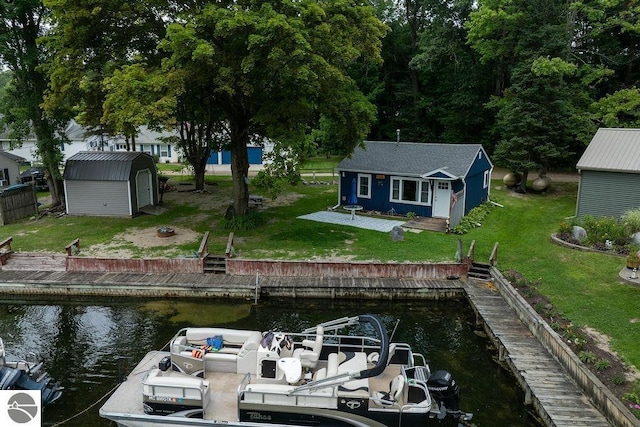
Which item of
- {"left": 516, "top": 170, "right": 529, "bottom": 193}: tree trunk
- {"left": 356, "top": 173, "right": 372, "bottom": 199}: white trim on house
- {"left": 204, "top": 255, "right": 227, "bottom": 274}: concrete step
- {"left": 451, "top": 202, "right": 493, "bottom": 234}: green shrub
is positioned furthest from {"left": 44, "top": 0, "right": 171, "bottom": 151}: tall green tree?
{"left": 516, "top": 170, "right": 529, "bottom": 193}: tree trunk

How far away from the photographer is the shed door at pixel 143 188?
90.5 feet

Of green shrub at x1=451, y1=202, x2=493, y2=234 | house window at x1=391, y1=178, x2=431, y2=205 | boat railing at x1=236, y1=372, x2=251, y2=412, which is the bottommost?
boat railing at x1=236, y1=372, x2=251, y2=412

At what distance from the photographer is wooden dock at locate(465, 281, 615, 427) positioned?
34.9 ft

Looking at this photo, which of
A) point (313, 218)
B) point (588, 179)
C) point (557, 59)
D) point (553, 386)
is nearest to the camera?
point (553, 386)

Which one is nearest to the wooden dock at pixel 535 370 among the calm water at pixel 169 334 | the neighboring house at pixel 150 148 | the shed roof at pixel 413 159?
the calm water at pixel 169 334

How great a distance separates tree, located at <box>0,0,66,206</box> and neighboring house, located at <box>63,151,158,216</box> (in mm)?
1561

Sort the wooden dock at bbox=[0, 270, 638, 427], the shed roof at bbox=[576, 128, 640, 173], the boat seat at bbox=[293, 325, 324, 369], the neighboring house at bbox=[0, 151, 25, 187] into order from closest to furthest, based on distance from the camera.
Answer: the boat seat at bbox=[293, 325, 324, 369]
the wooden dock at bbox=[0, 270, 638, 427]
the shed roof at bbox=[576, 128, 640, 173]
the neighboring house at bbox=[0, 151, 25, 187]

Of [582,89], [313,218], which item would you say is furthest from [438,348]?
[582,89]

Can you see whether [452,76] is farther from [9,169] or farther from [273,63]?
[9,169]

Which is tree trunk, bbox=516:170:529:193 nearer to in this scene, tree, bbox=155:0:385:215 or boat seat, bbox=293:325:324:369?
tree, bbox=155:0:385:215

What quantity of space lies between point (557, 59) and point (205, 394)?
29201 mm

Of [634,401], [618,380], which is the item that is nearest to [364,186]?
[618,380]

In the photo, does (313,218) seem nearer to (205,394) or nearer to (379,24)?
(379,24)

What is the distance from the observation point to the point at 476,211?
26375 mm
